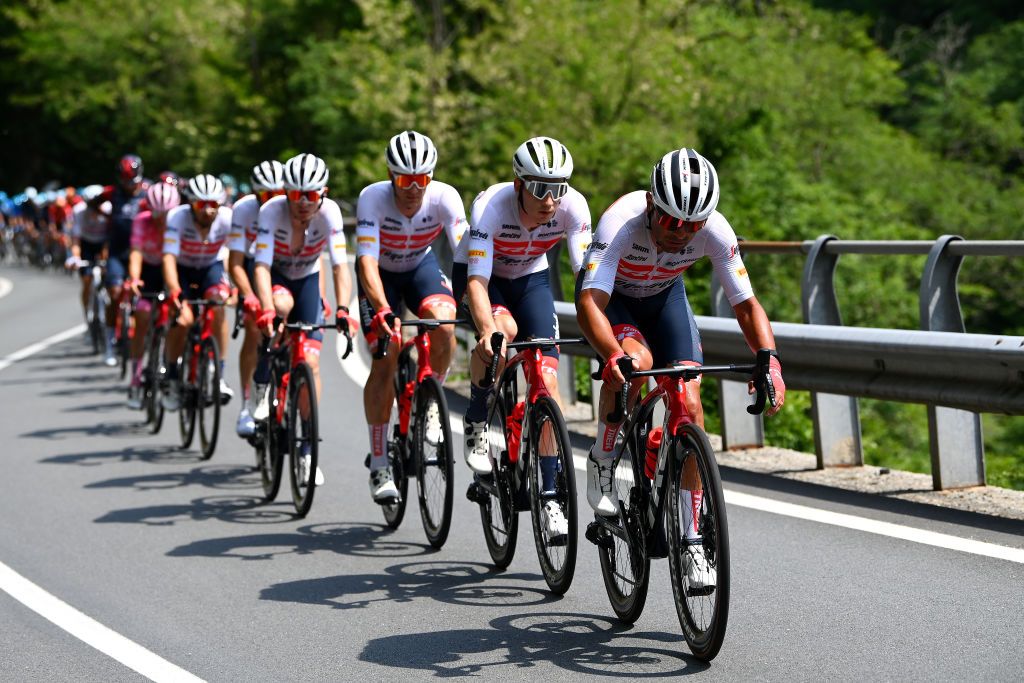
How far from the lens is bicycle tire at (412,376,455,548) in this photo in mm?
8102

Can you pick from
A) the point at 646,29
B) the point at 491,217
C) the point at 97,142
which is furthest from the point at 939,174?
the point at 97,142

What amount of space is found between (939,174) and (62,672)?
40.7 m

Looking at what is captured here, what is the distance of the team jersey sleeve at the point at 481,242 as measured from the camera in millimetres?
7668

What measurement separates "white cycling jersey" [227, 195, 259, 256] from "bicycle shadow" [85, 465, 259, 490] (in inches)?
58.7

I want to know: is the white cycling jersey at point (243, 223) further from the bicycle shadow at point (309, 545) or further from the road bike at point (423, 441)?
the bicycle shadow at point (309, 545)

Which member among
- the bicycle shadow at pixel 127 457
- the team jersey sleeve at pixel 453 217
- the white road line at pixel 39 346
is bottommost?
the bicycle shadow at pixel 127 457

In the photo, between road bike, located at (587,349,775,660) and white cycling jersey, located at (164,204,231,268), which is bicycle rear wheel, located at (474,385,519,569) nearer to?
road bike, located at (587,349,775,660)

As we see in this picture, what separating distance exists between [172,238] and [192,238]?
36cm

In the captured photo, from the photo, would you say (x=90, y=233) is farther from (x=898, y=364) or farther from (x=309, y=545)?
(x=898, y=364)

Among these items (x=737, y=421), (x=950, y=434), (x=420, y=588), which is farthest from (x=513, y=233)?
(x=737, y=421)

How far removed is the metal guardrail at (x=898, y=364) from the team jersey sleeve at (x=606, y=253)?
2459 mm

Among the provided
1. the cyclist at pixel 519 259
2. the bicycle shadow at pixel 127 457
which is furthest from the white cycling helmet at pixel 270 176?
the cyclist at pixel 519 259

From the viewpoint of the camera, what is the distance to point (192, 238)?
43.4 feet

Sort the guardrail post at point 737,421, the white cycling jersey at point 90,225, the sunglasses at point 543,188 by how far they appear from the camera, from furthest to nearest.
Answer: the white cycling jersey at point 90,225
the guardrail post at point 737,421
the sunglasses at point 543,188
